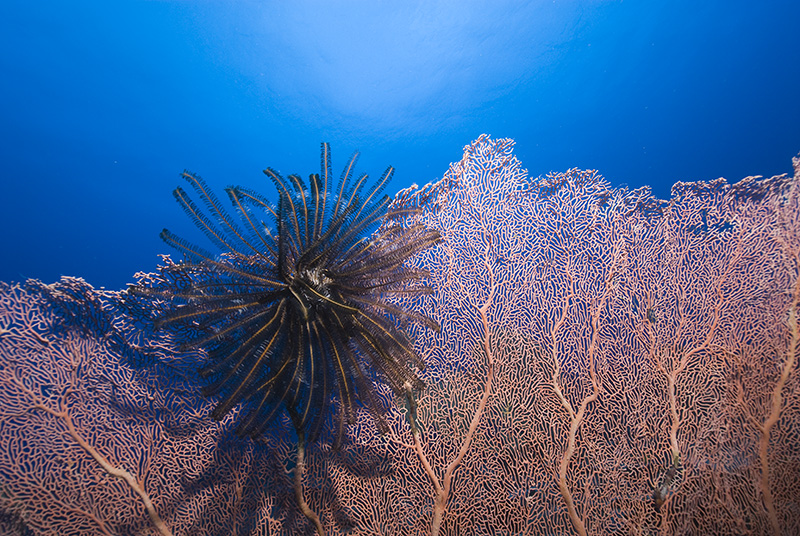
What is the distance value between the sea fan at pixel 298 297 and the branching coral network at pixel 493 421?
837 millimetres

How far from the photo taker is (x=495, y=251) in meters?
3.92

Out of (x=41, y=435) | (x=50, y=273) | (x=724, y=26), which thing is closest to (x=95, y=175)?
(x=50, y=273)

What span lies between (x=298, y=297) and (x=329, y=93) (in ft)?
77.4

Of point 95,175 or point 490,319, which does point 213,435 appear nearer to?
point 490,319

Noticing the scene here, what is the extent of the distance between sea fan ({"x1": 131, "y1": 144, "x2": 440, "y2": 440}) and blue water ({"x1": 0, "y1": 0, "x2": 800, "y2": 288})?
19.5m

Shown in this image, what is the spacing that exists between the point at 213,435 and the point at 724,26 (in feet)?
129

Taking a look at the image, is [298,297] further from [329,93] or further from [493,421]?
[329,93]

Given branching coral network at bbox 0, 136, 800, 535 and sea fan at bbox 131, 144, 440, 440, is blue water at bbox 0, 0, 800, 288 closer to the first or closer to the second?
sea fan at bbox 131, 144, 440, 440

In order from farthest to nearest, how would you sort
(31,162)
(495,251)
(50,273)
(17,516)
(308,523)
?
1. (50,273)
2. (31,162)
3. (495,251)
4. (308,523)
5. (17,516)

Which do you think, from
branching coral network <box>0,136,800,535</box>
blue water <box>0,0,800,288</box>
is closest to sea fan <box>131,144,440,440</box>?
branching coral network <box>0,136,800,535</box>

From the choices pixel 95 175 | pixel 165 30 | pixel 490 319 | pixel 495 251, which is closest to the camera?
pixel 490 319

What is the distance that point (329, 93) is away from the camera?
2156cm

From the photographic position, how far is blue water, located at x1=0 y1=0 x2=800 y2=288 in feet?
55.2

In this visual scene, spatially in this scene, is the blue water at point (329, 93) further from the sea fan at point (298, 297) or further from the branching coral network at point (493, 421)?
the branching coral network at point (493, 421)
